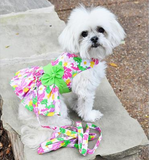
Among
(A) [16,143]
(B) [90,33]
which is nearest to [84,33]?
(B) [90,33]

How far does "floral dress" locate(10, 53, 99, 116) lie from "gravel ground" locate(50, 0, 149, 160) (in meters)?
1.43

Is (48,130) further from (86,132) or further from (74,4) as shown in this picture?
(74,4)

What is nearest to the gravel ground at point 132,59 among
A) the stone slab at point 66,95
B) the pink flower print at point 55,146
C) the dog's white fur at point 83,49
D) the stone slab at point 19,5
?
the stone slab at point 66,95

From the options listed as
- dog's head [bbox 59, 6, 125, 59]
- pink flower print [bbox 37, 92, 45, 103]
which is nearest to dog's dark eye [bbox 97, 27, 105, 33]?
dog's head [bbox 59, 6, 125, 59]

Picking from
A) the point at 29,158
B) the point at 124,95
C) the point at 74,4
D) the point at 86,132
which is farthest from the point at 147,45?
the point at 29,158

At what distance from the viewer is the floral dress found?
277 cm

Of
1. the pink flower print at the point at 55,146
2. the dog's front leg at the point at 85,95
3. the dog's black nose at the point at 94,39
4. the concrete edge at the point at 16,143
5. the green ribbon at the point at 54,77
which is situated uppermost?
the dog's black nose at the point at 94,39

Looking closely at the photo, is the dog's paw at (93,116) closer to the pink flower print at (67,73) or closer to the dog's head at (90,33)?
the pink flower print at (67,73)

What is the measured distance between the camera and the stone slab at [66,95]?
109 inches

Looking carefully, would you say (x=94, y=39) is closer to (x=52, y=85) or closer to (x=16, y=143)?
(x=52, y=85)

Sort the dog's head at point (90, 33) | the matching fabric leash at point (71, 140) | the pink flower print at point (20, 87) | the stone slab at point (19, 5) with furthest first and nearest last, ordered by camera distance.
→ 1. the stone slab at point (19, 5)
2. the pink flower print at point (20, 87)
3. the matching fabric leash at point (71, 140)
4. the dog's head at point (90, 33)

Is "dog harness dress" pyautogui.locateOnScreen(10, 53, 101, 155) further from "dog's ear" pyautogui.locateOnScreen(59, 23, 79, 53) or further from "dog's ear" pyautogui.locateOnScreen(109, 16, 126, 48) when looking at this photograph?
"dog's ear" pyautogui.locateOnScreen(109, 16, 126, 48)

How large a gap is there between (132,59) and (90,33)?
2.23 meters

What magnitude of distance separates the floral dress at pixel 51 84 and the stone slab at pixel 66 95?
366 millimetres
